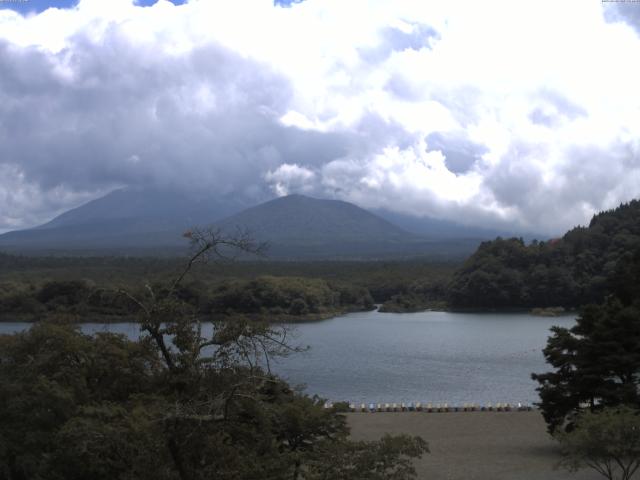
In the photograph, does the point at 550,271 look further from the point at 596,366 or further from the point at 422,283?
the point at 596,366

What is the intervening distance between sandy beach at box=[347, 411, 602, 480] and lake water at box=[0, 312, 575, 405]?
10.6 ft

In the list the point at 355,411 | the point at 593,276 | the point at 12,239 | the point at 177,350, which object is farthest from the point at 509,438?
the point at 12,239

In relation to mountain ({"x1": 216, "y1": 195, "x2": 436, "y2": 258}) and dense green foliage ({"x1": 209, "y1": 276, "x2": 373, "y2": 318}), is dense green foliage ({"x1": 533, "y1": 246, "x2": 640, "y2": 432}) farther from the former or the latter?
mountain ({"x1": 216, "y1": 195, "x2": 436, "y2": 258})

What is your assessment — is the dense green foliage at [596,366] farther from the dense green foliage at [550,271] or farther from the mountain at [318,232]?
the mountain at [318,232]

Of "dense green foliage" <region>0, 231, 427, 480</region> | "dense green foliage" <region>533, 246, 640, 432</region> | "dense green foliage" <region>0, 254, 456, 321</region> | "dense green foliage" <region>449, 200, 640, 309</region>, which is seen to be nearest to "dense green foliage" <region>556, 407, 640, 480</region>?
"dense green foliage" <region>533, 246, 640, 432</region>

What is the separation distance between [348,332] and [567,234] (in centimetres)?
3168

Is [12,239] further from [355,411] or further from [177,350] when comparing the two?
[177,350]

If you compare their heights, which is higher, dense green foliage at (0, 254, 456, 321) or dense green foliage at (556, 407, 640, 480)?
dense green foliage at (0, 254, 456, 321)

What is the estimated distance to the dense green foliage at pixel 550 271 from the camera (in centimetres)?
6056

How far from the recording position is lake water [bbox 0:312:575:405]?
84.2ft

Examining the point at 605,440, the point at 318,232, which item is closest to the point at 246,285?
the point at 605,440

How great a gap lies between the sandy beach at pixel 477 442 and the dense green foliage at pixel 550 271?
133 feet

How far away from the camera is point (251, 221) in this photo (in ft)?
574

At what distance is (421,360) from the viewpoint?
33.6m
